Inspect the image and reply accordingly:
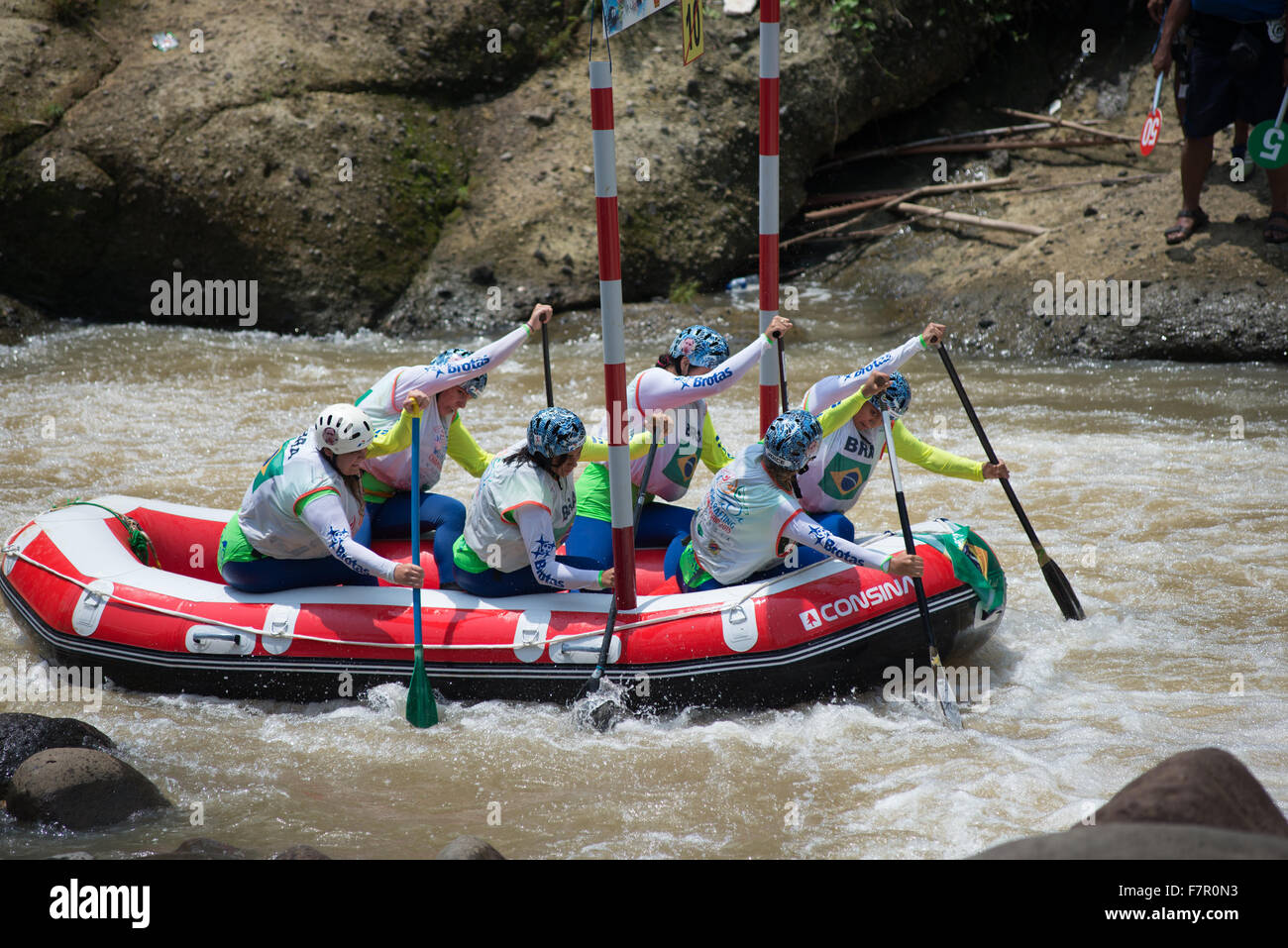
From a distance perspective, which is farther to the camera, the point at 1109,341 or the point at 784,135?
the point at 784,135

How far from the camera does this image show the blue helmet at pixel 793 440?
14.9 feet

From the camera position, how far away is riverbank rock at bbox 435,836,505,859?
3.43m

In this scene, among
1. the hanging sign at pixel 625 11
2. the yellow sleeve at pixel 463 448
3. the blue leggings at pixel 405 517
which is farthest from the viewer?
the yellow sleeve at pixel 463 448

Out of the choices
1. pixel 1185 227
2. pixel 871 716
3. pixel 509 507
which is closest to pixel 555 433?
pixel 509 507

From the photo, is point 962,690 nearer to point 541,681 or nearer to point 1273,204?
point 541,681

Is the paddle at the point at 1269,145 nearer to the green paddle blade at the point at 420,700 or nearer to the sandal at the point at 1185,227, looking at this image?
the sandal at the point at 1185,227

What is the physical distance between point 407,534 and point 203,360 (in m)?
5.32

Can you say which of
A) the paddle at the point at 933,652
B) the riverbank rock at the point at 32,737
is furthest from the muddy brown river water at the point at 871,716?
the riverbank rock at the point at 32,737

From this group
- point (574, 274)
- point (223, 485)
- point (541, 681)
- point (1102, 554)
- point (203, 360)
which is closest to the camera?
point (541, 681)

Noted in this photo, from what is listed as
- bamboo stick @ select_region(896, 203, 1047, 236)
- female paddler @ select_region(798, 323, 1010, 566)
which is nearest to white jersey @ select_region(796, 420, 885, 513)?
female paddler @ select_region(798, 323, 1010, 566)

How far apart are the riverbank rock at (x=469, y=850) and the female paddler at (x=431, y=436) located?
186 centimetres

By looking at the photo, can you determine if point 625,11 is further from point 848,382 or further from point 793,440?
point 848,382
